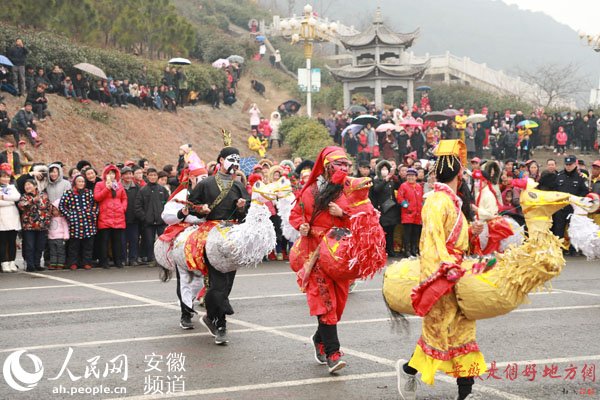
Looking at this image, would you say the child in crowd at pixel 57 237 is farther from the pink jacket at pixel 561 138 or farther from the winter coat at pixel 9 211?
the pink jacket at pixel 561 138

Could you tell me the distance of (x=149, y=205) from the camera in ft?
54.6

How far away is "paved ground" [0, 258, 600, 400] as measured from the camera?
7332 mm

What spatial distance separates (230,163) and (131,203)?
24.7ft

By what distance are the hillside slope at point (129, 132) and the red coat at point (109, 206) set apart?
11.6 metres

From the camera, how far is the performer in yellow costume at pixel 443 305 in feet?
20.5

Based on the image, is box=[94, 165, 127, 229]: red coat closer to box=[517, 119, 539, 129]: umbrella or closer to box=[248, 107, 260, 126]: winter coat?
box=[517, 119, 539, 129]: umbrella

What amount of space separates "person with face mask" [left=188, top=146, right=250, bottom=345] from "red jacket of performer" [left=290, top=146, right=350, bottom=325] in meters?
1.27

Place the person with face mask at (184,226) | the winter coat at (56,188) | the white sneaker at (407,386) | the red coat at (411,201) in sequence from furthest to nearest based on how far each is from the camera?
the red coat at (411,201)
the winter coat at (56,188)
the person with face mask at (184,226)
the white sneaker at (407,386)

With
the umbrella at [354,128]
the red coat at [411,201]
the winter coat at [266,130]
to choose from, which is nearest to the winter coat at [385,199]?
the red coat at [411,201]

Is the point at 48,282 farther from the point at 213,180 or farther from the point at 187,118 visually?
the point at 187,118

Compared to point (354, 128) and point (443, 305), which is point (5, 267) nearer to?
point (443, 305)

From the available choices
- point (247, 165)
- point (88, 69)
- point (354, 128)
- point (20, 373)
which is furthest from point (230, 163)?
point (354, 128)

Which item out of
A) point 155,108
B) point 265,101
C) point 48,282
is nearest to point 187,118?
point 155,108

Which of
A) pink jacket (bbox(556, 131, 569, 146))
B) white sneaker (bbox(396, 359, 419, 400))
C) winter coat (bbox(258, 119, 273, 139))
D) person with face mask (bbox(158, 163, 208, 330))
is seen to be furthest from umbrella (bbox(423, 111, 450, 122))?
white sneaker (bbox(396, 359, 419, 400))
